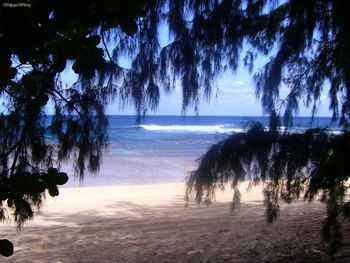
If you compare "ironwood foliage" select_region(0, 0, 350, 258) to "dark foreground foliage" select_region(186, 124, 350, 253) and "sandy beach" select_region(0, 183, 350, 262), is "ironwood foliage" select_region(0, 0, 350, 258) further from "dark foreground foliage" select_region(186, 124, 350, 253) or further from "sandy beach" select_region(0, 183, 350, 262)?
"sandy beach" select_region(0, 183, 350, 262)

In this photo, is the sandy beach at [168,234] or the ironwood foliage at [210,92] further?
the sandy beach at [168,234]

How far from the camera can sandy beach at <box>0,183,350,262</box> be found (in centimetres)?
417

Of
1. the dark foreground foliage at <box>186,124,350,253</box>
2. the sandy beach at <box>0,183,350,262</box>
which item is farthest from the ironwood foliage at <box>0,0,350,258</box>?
the sandy beach at <box>0,183,350,262</box>

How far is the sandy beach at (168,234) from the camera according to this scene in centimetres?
417

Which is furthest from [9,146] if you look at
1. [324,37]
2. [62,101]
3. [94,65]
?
[324,37]

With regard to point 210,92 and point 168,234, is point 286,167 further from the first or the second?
point 168,234

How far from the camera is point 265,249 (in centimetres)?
427

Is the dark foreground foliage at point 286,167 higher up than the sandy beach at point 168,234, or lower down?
higher up

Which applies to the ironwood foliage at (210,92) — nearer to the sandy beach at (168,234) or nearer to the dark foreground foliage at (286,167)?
the dark foreground foliage at (286,167)

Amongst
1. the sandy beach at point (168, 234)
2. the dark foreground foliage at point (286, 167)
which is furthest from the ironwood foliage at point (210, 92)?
the sandy beach at point (168, 234)

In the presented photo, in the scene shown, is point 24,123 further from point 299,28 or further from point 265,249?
point 265,249

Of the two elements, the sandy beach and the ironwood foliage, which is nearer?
the ironwood foliage

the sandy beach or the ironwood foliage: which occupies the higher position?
the ironwood foliage

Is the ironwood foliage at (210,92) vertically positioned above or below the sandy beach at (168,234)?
above
